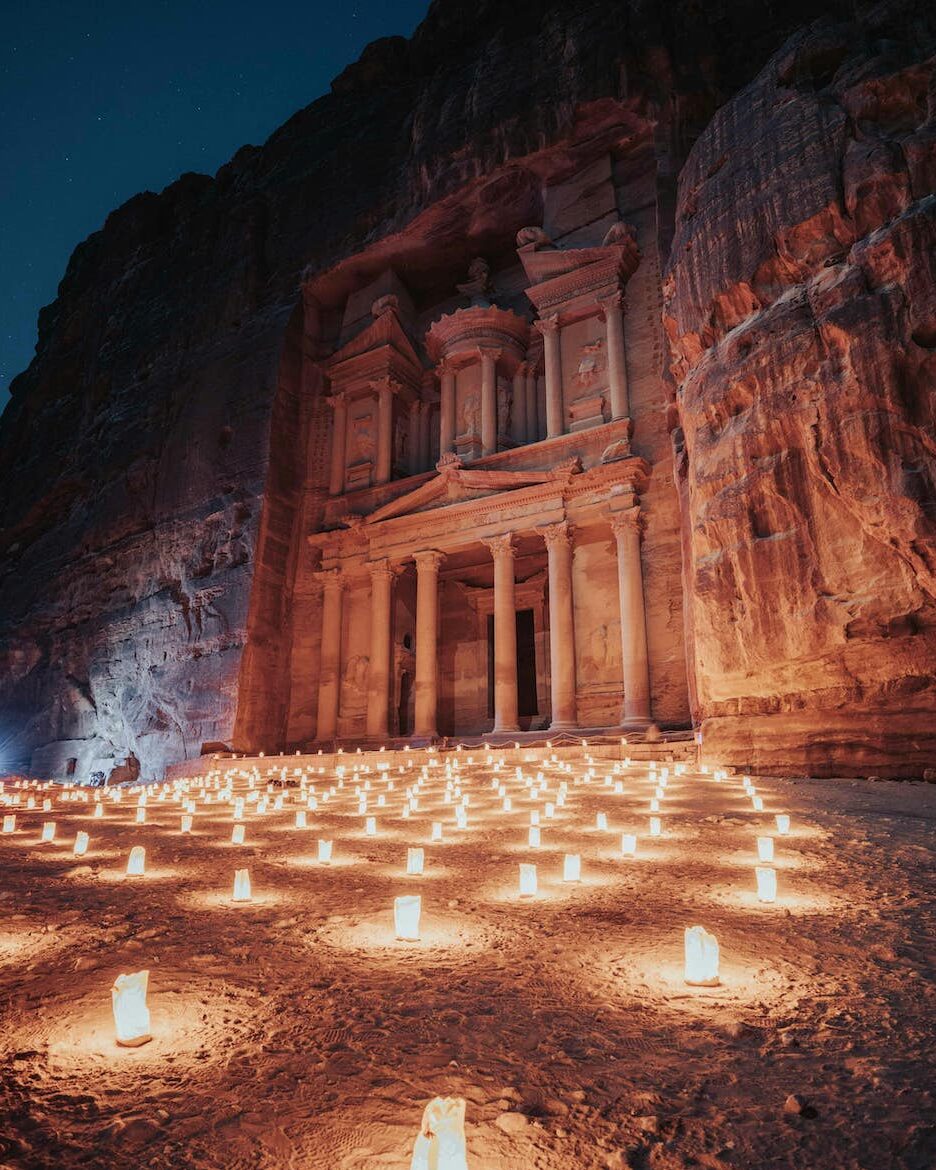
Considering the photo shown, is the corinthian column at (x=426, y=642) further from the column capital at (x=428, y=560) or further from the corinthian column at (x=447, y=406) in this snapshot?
the corinthian column at (x=447, y=406)

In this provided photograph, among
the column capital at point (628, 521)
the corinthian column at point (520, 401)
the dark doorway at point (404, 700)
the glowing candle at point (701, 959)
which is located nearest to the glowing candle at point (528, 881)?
the glowing candle at point (701, 959)

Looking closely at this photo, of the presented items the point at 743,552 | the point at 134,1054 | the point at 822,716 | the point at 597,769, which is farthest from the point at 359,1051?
the point at 597,769

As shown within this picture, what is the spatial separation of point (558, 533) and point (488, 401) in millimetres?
6945

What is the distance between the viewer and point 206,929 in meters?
3.39

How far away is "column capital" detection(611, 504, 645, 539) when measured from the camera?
20969 mm

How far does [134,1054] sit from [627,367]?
23982 mm

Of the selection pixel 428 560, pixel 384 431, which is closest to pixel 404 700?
pixel 428 560

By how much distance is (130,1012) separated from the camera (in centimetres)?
219

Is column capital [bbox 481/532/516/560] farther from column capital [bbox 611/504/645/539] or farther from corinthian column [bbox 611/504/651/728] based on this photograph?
column capital [bbox 611/504/645/539]

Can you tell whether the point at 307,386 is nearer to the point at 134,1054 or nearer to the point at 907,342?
the point at 907,342

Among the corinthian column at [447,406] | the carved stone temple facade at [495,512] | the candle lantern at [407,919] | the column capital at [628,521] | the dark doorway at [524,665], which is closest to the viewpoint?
the candle lantern at [407,919]

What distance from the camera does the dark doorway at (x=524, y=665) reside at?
1032 inches

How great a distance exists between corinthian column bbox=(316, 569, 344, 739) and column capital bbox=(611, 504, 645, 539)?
10559 mm

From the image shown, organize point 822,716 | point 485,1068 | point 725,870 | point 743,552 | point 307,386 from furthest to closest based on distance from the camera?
1. point 307,386
2. point 743,552
3. point 822,716
4. point 725,870
5. point 485,1068
